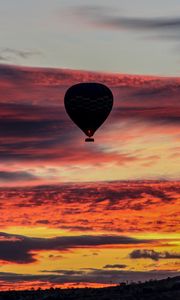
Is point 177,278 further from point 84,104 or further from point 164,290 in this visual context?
point 84,104

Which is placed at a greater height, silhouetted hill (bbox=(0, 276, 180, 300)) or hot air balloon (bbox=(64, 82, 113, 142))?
hot air balloon (bbox=(64, 82, 113, 142))

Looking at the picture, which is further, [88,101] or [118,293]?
[88,101]

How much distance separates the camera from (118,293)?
15062 cm

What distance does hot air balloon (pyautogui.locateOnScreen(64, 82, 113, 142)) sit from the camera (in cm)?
18062

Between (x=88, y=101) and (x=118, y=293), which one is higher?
(x=88, y=101)

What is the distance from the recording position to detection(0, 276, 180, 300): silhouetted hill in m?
147

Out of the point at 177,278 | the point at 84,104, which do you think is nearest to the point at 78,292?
the point at 177,278

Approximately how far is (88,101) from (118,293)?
38.8 m

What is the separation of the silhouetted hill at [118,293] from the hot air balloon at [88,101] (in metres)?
29.0

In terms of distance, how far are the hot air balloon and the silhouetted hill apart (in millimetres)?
29025

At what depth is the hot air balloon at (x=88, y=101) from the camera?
181m

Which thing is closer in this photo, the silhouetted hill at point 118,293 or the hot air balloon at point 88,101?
the silhouetted hill at point 118,293

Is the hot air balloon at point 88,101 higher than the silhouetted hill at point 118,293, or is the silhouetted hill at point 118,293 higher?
the hot air balloon at point 88,101

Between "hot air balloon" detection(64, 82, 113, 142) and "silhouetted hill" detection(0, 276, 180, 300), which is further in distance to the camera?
"hot air balloon" detection(64, 82, 113, 142)
